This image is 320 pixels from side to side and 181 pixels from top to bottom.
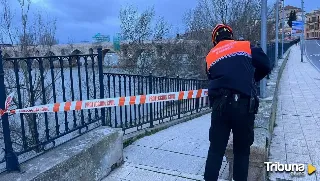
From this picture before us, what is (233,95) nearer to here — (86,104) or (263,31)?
(86,104)

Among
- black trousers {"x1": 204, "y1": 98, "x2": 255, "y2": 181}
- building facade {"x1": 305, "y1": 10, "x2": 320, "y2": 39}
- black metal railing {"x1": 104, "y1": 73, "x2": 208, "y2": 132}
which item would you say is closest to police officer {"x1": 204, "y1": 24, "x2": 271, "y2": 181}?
black trousers {"x1": 204, "y1": 98, "x2": 255, "y2": 181}

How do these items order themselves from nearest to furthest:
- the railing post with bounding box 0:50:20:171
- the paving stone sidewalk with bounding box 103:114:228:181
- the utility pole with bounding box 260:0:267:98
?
the railing post with bounding box 0:50:20:171, the paving stone sidewalk with bounding box 103:114:228:181, the utility pole with bounding box 260:0:267:98

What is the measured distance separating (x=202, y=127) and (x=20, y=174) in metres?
4.33

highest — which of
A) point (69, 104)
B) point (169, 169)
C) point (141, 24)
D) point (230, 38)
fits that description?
point (141, 24)

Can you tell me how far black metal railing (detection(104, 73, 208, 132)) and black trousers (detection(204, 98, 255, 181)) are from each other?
256cm

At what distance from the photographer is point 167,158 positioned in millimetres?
4473

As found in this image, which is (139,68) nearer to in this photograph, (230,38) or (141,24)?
(141,24)

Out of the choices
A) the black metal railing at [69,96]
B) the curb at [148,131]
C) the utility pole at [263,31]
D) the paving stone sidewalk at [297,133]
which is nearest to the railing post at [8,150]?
the black metal railing at [69,96]

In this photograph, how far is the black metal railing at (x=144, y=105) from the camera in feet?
19.0

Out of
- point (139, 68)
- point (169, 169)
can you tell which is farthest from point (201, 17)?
point (169, 169)

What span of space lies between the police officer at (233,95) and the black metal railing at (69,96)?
1751 mm

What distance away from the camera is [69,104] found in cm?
372

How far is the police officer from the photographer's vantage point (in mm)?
2932

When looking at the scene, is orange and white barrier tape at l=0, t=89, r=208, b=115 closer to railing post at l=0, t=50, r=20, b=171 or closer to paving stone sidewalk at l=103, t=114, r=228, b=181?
railing post at l=0, t=50, r=20, b=171
